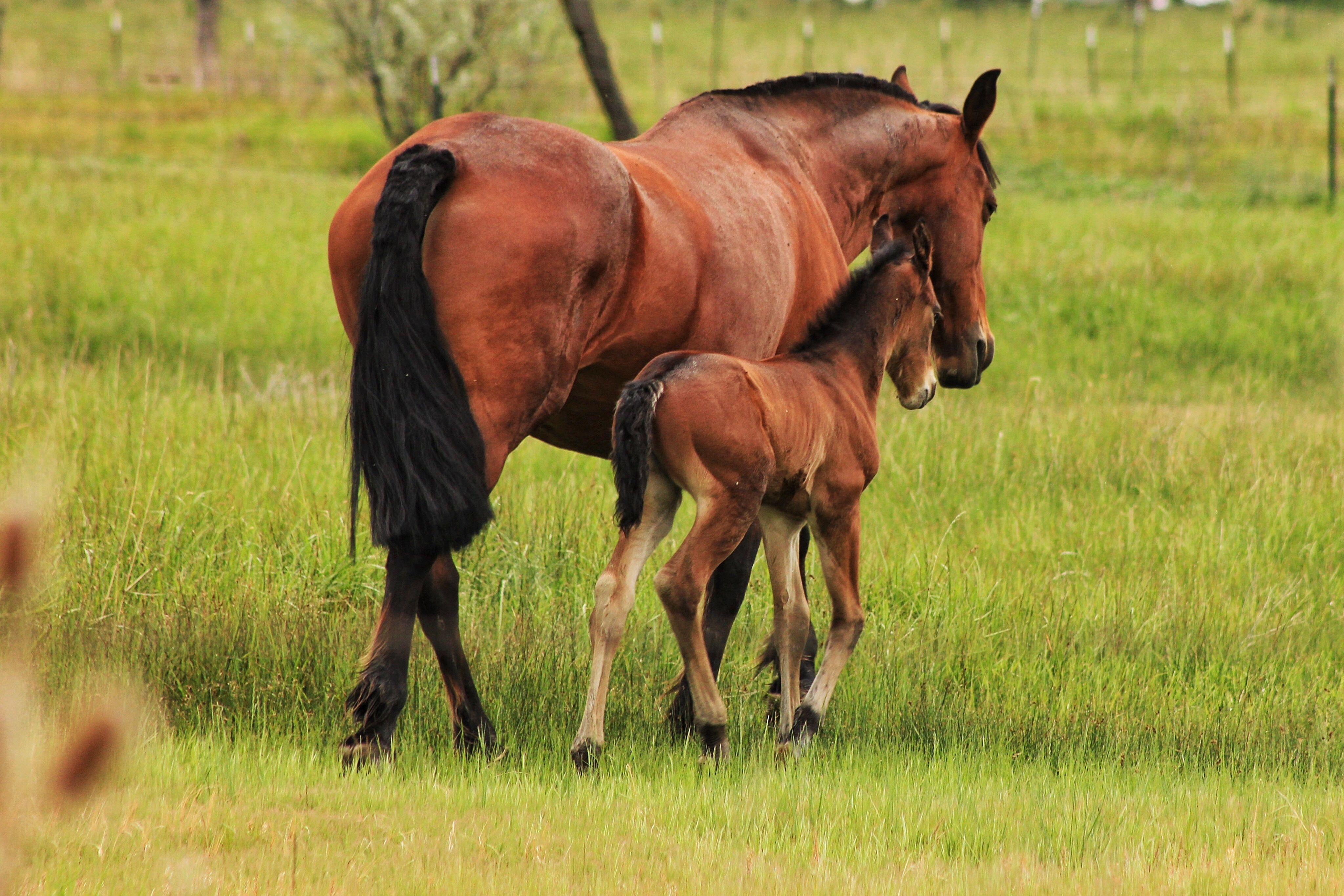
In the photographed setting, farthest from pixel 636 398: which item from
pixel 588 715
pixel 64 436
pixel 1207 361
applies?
pixel 1207 361

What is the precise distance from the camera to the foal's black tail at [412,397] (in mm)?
3434

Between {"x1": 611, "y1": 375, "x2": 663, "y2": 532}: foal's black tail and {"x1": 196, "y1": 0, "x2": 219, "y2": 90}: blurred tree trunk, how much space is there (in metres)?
32.8

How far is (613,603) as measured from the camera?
3646 mm

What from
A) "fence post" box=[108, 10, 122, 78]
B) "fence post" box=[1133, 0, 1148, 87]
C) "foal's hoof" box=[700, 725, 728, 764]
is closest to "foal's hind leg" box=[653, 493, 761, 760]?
"foal's hoof" box=[700, 725, 728, 764]

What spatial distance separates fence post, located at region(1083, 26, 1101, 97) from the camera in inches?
1158

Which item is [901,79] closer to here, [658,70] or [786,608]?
[786,608]

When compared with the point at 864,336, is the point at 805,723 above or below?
below

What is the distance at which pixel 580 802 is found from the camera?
3.33 metres

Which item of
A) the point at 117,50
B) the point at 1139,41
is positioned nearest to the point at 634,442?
the point at 117,50

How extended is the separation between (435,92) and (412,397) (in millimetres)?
12467

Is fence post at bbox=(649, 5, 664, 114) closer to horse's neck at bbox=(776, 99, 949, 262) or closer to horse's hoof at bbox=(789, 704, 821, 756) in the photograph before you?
horse's neck at bbox=(776, 99, 949, 262)

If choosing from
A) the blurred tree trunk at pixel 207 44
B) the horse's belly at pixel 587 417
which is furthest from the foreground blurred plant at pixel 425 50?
the horse's belly at pixel 587 417

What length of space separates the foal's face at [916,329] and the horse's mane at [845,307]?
8 cm

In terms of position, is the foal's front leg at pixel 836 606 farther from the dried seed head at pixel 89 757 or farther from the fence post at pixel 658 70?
the fence post at pixel 658 70
